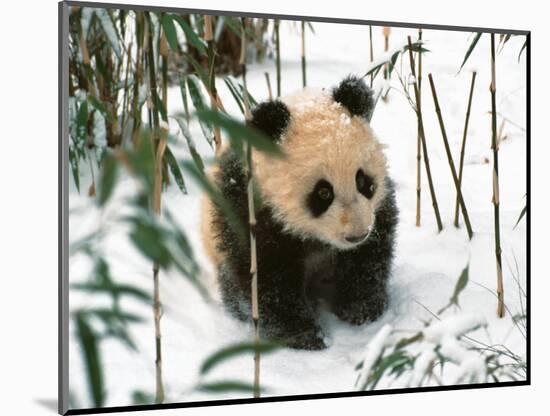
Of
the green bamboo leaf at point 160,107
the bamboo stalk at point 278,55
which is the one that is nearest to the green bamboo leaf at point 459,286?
the bamboo stalk at point 278,55

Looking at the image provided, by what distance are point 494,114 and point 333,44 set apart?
595 millimetres

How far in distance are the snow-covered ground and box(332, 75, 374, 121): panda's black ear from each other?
0.12ft

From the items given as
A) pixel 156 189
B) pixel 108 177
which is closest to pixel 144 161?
pixel 108 177

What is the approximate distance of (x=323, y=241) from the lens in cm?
236

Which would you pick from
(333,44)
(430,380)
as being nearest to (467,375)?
(430,380)

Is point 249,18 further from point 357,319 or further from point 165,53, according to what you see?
point 357,319

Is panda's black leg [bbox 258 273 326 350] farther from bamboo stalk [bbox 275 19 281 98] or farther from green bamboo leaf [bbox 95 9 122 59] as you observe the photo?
green bamboo leaf [bbox 95 9 122 59]

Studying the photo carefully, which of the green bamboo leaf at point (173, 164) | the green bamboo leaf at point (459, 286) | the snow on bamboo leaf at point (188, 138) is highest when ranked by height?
the snow on bamboo leaf at point (188, 138)

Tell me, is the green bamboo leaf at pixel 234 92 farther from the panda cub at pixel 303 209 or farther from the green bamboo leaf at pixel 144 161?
the green bamboo leaf at pixel 144 161

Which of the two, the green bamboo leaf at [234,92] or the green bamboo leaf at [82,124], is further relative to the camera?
the green bamboo leaf at [234,92]

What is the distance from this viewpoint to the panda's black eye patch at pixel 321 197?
230 centimetres

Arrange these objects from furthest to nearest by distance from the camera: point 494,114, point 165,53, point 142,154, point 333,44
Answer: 1. point 494,114
2. point 333,44
3. point 165,53
4. point 142,154

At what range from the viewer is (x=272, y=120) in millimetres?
2314

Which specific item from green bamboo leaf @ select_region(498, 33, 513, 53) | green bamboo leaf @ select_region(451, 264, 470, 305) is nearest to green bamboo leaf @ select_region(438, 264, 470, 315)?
green bamboo leaf @ select_region(451, 264, 470, 305)
